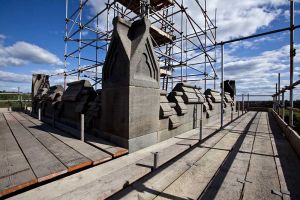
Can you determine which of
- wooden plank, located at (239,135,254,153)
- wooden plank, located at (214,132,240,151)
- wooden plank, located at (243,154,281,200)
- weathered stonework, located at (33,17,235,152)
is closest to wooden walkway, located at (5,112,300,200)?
wooden plank, located at (243,154,281,200)

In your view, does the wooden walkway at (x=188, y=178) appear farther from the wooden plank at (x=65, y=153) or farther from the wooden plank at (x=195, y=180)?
the wooden plank at (x=65, y=153)

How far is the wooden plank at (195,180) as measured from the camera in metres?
1.98

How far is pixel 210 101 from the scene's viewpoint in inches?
302

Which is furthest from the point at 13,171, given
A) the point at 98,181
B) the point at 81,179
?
the point at 98,181

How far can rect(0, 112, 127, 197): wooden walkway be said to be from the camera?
6.83 ft

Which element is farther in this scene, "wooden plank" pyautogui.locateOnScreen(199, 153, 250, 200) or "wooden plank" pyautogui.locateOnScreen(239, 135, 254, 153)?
"wooden plank" pyautogui.locateOnScreen(239, 135, 254, 153)

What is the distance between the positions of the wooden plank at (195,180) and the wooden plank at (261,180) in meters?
0.48

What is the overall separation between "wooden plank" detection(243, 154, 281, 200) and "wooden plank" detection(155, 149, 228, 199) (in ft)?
1.58

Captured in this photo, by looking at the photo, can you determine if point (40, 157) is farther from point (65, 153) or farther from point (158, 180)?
point (158, 180)

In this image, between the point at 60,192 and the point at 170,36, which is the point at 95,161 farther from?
the point at 170,36

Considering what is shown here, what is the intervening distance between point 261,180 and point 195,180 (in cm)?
96

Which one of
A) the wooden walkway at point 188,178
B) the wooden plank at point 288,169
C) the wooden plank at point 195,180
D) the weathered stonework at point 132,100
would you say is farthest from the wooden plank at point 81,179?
the wooden plank at point 288,169

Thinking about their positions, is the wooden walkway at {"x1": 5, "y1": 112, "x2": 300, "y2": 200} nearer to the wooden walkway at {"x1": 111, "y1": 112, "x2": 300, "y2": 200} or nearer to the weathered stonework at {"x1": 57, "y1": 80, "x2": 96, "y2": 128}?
the wooden walkway at {"x1": 111, "y1": 112, "x2": 300, "y2": 200}

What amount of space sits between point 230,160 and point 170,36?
9.60m
